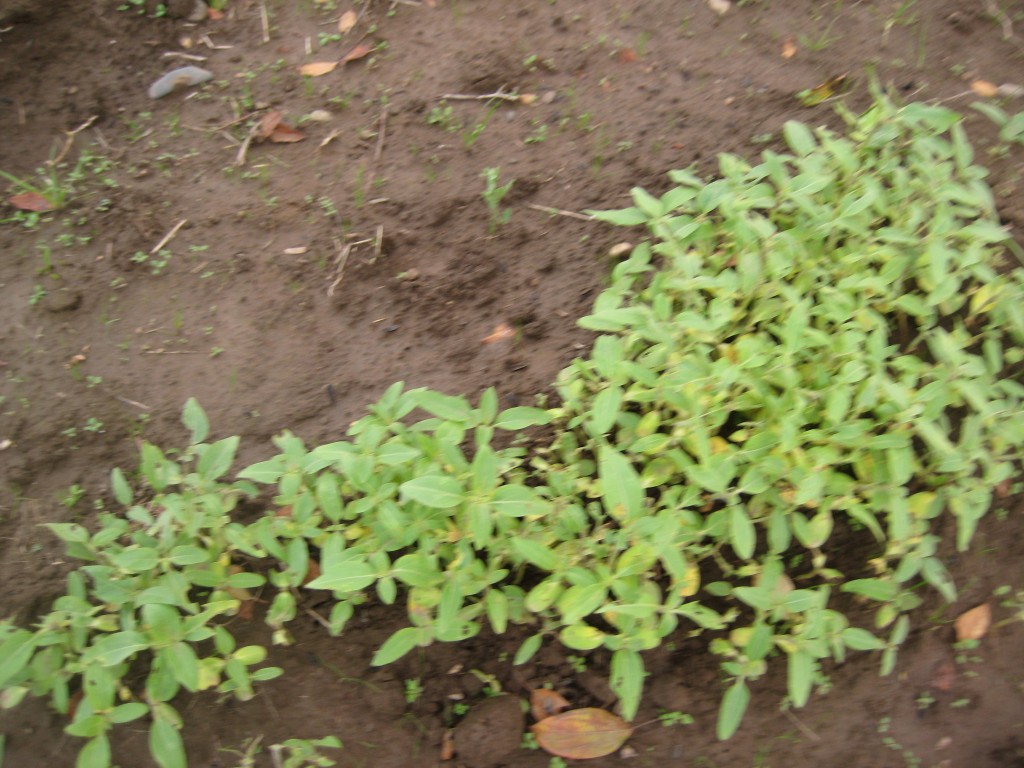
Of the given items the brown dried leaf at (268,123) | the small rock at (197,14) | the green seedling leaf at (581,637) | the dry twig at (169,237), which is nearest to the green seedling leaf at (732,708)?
the green seedling leaf at (581,637)

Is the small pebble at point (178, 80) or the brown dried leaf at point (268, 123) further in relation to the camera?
the small pebble at point (178, 80)

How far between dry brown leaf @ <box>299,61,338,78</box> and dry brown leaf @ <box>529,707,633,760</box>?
7.66 feet

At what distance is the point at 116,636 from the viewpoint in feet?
6.04

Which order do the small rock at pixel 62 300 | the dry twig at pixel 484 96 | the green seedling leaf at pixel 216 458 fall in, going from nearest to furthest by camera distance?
the green seedling leaf at pixel 216 458 → the small rock at pixel 62 300 → the dry twig at pixel 484 96

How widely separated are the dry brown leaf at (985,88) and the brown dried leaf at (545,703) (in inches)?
92.6

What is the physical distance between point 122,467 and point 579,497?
4.28 ft

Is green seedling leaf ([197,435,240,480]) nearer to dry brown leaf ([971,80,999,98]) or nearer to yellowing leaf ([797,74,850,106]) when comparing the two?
yellowing leaf ([797,74,850,106])

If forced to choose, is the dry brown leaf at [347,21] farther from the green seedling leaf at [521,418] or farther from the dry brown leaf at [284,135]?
the green seedling leaf at [521,418]

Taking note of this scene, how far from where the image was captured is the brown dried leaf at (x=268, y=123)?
2.91m

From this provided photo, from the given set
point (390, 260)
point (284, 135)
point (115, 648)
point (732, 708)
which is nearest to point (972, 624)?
point (732, 708)

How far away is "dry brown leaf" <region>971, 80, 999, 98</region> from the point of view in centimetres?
275

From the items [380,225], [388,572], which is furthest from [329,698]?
[380,225]

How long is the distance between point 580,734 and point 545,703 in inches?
4.6

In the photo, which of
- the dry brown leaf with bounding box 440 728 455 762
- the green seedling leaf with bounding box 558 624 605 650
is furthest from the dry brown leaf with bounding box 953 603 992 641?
the dry brown leaf with bounding box 440 728 455 762
